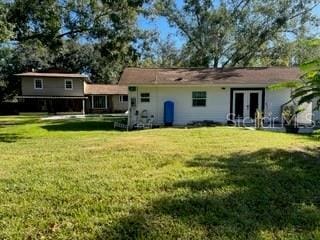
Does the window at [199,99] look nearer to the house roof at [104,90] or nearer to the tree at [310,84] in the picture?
the tree at [310,84]

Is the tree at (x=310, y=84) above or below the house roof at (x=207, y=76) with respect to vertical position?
below

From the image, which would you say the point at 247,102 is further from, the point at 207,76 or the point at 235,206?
the point at 235,206

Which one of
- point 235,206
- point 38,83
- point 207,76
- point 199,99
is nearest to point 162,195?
point 235,206

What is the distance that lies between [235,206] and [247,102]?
18.0m

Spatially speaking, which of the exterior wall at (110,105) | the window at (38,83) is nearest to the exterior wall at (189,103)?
the window at (38,83)

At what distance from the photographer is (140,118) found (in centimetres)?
2297

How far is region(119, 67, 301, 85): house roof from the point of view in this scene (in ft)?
74.8

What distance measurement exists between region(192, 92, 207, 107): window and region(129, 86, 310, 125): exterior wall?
7.2 inches

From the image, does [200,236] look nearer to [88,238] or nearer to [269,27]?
[88,238]

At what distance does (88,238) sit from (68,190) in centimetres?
182

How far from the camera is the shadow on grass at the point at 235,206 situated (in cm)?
517

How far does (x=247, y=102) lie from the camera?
23.3 meters

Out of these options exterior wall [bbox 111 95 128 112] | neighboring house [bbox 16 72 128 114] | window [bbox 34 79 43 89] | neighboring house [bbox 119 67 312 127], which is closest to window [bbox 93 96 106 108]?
neighboring house [bbox 16 72 128 114]

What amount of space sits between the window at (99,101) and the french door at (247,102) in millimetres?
29156
